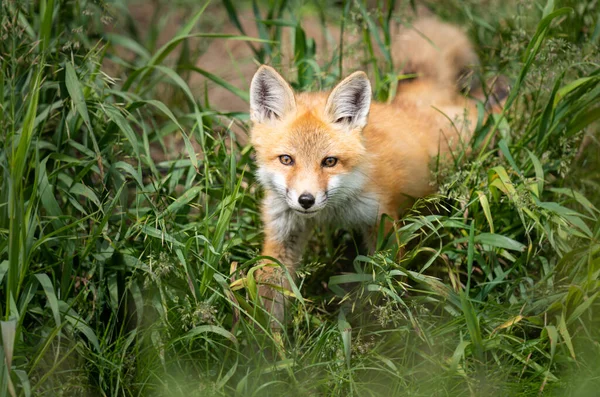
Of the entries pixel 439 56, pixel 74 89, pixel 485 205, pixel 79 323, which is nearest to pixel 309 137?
pixel 485 205

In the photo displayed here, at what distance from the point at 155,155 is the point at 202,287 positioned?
2135mm

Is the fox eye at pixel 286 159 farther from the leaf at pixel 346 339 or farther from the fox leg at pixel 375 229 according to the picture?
the leaf at pixel 346 339

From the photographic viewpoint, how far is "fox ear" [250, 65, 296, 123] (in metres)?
3.54

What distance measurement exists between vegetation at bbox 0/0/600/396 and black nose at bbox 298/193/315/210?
1.05ft

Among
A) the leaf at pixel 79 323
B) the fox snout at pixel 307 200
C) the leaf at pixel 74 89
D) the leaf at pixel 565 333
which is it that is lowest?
the leaf at pixel 79 323

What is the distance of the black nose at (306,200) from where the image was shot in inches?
129

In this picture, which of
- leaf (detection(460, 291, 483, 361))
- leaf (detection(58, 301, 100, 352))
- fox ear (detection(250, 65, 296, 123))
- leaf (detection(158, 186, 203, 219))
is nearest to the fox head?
fox ear (detection(250, 65, 296, 123))

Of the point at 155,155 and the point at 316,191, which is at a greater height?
the point at 316,191

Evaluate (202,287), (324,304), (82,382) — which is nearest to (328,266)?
(324,304)

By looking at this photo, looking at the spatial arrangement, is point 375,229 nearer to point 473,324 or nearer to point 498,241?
point 498,241

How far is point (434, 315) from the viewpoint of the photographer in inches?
136

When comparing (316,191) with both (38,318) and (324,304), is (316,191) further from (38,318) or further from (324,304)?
(38,318)

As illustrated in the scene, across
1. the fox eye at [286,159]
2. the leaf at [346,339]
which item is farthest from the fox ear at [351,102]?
the leaf at [346,339]

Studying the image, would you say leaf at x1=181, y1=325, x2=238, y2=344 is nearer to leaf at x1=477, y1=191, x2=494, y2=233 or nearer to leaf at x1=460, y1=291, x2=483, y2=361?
leaf at x1=460, y1=291, x2=483, y2=361
